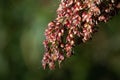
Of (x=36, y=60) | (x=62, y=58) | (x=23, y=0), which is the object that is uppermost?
(x=23, y=0)

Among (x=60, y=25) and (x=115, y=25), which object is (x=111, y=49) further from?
(x=60, y=25)

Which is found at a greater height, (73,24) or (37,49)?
(37,49)

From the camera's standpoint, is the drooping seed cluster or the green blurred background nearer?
the drooping seed cluster

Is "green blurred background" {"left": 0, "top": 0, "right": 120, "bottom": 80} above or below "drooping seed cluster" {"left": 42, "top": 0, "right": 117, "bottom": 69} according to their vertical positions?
above

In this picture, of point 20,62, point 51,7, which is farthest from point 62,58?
point 20,62

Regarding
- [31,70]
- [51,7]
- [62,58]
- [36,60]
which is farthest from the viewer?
[31,70]
